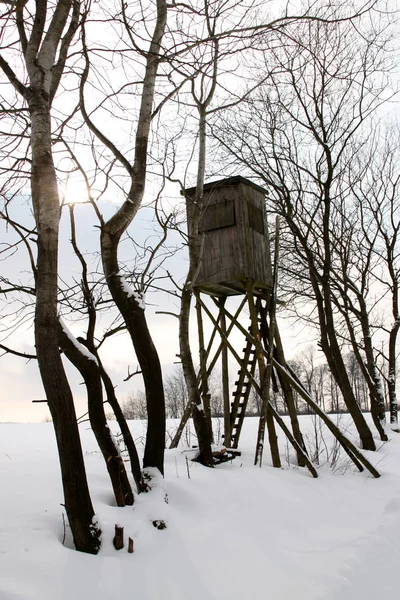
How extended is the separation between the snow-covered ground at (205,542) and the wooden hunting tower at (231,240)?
145 inches

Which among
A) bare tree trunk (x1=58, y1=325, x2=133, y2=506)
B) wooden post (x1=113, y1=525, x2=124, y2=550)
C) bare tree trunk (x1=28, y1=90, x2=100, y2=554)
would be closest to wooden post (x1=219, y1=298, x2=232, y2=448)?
bare tree trunk (x1=58, y1=325, x2=133, y2=506)

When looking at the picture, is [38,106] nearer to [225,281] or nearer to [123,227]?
[123,227]

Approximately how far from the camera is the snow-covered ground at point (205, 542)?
3508mm

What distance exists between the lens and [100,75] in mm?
5383

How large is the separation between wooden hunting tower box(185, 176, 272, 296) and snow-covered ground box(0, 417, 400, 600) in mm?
3678

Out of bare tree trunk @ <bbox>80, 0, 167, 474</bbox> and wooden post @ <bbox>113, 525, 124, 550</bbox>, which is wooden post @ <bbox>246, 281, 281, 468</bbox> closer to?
bare tree trunk @ <bbox>80, 0, 167, 474</bbox>

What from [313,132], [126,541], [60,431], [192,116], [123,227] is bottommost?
[126,541]

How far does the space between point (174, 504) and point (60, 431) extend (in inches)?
74.8

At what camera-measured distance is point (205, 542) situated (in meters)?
4.64

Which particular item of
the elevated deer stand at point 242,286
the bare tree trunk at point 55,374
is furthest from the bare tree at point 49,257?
the elevated deer stand at point 242,286

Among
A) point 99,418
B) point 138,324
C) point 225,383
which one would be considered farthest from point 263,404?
point 99,418

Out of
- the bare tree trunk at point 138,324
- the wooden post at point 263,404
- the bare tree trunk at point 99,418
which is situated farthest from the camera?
the wooden post at point 263,404

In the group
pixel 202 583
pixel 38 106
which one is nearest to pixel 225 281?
pixel 38 106

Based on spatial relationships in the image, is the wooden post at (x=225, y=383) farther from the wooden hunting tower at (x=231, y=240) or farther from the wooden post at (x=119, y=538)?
the wooden post at (x=119, y=538)
